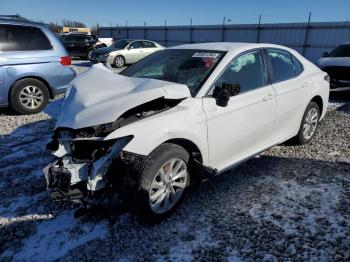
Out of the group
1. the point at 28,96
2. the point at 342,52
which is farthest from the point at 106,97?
the point at 342,52

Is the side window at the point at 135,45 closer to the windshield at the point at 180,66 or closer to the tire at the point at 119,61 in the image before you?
the tire at the point at 119,61

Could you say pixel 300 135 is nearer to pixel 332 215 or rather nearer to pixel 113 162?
pixel 332 215

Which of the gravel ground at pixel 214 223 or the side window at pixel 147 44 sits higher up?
the side window at pixel 147 44

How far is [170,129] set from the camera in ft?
9.51

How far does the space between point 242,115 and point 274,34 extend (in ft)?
61.1

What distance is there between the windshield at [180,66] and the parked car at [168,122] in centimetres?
1

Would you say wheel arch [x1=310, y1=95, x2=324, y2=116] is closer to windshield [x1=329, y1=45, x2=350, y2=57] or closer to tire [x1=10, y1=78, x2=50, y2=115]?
tire [x1=10, y1=78, x2=50, y2=115]

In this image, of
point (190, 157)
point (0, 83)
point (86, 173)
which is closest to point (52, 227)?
point (86, 173)

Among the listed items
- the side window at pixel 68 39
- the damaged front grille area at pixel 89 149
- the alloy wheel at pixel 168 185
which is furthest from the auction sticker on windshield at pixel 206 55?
the side window at pixel 68 39

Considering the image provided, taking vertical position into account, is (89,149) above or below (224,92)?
below

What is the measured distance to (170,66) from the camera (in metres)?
3.86

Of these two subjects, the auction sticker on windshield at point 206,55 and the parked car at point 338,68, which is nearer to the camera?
the auction sticker on windshield at point 206,55

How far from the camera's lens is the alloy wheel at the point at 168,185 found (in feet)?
9.70

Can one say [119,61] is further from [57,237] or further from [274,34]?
[57,237]
